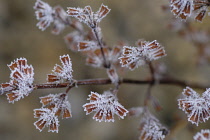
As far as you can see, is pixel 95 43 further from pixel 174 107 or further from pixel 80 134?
pixel 174 107

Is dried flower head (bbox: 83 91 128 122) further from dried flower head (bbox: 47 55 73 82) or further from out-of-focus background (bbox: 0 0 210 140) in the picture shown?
out-of-focus background (bbox: 0 0 210 140)

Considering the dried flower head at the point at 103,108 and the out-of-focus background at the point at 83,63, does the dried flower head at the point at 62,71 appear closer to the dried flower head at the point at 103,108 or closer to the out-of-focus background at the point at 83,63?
the dried flower head at the point at 103,108

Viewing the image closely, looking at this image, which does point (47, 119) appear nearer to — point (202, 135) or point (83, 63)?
point (202, 135)

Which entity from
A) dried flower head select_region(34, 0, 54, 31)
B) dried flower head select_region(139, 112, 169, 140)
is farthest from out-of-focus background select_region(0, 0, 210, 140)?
dried flower head select_region(34, 0, 54, 31)

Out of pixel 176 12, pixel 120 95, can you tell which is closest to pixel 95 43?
pixel 176 12

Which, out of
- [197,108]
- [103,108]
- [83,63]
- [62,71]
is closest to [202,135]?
[197,108]

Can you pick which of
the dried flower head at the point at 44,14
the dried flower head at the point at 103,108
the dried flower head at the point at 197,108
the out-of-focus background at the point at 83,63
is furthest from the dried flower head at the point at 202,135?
the out-of-focus background at the point at 83,63

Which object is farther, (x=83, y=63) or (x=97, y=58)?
(x=83, y=63)
